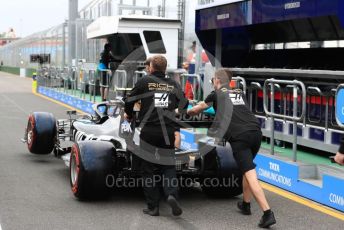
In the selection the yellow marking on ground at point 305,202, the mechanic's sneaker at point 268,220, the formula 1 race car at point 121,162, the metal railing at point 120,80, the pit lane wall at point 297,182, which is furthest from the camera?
the metal railing at point 120,80

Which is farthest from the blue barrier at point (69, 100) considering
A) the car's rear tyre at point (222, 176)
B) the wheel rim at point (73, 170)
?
the car's rear tyre at point (222, 176)

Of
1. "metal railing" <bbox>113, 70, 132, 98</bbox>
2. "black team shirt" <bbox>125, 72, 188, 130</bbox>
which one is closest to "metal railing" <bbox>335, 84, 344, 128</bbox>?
"black team shirt" <bbox>125, 72, 188, 130</bbox>

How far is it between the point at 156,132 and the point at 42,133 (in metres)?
3.35

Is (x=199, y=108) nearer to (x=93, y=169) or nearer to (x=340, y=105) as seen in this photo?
(x=93, y=169)

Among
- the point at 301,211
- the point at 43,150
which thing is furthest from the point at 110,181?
the point at 43,150

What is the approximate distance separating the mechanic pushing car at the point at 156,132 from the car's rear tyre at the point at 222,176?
0.73 metres

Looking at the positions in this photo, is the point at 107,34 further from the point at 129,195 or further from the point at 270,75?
the point at 129,195

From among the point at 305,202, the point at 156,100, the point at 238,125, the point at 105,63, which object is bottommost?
the point at 305,202

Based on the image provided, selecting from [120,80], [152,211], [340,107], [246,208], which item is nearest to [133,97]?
[152,211]

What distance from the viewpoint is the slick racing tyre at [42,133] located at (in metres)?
9.23

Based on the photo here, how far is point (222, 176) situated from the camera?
7.05 metres

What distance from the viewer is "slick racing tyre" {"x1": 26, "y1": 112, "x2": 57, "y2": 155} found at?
9.23m

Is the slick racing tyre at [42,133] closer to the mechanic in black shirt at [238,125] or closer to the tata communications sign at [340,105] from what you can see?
the mechanic in black shirt at [238,125]

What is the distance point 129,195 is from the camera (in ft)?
24.0
